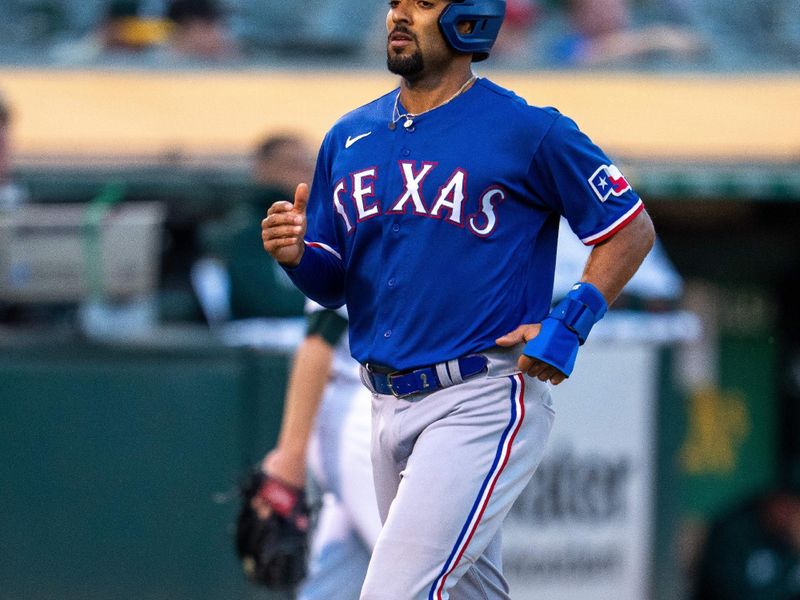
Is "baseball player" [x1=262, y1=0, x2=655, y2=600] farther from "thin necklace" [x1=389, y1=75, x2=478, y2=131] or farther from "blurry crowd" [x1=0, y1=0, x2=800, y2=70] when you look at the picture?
"blurry crowd" [x1=0, y1=0, x2=800, y2=70]

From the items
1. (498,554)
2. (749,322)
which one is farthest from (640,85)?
(498,554)

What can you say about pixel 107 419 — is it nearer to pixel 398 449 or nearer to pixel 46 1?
pixel 398 449

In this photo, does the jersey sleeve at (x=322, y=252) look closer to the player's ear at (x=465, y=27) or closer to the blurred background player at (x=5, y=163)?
the player's ear at (x=465, y=27)

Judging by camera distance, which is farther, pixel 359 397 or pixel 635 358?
pixel 635 358

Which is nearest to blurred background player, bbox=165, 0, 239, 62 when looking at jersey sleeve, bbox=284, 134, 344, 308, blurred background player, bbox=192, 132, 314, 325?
blurred background player, bbox=192, 132, 314, 325

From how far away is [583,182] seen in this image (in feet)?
11.0

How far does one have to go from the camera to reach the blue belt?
3.36m

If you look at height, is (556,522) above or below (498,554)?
below

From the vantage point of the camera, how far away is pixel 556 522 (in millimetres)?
6508

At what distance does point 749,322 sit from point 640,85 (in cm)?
161

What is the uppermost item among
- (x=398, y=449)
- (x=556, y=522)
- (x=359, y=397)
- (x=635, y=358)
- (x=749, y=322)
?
(x=398, y=449)

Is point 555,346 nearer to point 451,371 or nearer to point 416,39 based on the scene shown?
point 451,371

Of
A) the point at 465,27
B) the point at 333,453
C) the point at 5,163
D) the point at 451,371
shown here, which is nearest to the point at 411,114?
the point at 465,27

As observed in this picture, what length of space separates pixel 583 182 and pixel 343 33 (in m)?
6.55
